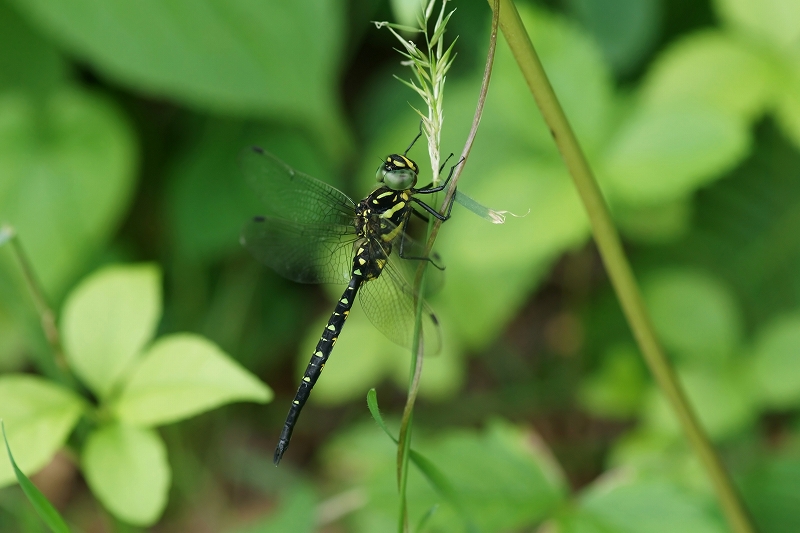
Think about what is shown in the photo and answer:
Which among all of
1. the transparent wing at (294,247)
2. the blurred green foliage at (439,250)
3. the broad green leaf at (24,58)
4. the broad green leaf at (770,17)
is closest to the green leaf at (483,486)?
the blurred green foliage at (439,250)

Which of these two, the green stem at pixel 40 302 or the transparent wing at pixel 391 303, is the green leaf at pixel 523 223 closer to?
the transparent wing at pixel 391 303

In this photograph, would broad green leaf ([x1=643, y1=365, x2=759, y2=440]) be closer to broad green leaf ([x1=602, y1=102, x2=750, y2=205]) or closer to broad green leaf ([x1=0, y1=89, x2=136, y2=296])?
broad green leaf ([x1=602, y1=102, x2=750, y2=205])

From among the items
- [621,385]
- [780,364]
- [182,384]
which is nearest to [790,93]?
[780,364]

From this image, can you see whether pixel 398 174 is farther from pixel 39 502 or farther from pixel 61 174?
pixel 61 174

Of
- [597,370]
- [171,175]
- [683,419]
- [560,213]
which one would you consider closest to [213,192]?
[171,175]

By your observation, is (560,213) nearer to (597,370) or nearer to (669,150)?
(669,150)
